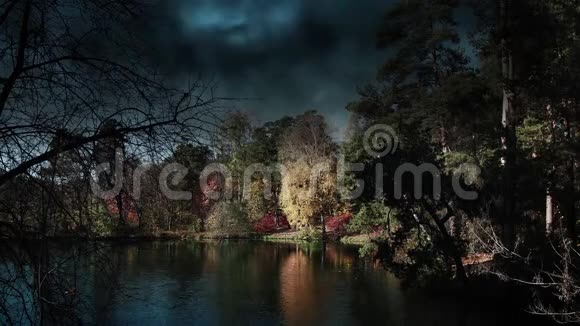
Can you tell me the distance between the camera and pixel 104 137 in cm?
260

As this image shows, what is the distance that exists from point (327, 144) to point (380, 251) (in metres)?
23.0

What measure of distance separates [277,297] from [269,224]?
2604 centimetres

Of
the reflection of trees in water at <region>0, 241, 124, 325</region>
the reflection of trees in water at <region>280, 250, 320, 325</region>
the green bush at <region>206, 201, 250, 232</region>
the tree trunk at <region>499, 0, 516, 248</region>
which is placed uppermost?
the tree trunk at <region>499, 0, 516, 248</region>

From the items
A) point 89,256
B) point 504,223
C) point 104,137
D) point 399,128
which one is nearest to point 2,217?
point 89,256

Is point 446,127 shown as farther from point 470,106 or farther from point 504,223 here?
point 504,223

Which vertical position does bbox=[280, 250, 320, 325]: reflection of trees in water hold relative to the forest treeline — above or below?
below

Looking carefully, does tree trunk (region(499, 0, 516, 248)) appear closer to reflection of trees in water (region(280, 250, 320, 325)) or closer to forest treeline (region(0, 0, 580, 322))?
forest treeline (region(0, 0, 580, 322))

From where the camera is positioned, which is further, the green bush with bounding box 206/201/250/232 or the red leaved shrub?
the red leaved shrub

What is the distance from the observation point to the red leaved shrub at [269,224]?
41.4m

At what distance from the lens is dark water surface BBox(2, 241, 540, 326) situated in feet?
45.0

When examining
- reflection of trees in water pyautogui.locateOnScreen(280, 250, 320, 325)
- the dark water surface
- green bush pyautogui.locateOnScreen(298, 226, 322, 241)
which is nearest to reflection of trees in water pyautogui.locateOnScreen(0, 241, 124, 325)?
the dark water surface

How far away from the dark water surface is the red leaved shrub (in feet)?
51.4

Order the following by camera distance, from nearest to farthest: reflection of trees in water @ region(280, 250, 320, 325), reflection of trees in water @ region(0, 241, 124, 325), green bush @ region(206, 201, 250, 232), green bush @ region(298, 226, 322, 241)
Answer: reflection of trees in water @ region(0, 241, 124, 325), reflection of trees in water @ region(280, 250, 320, 325), green bush @ region(298, 226, 322, 241), green bush @ region(206, 201, 250, 232)

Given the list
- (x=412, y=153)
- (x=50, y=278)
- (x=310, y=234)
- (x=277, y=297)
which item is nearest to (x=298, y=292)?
(x=277, y=297)
